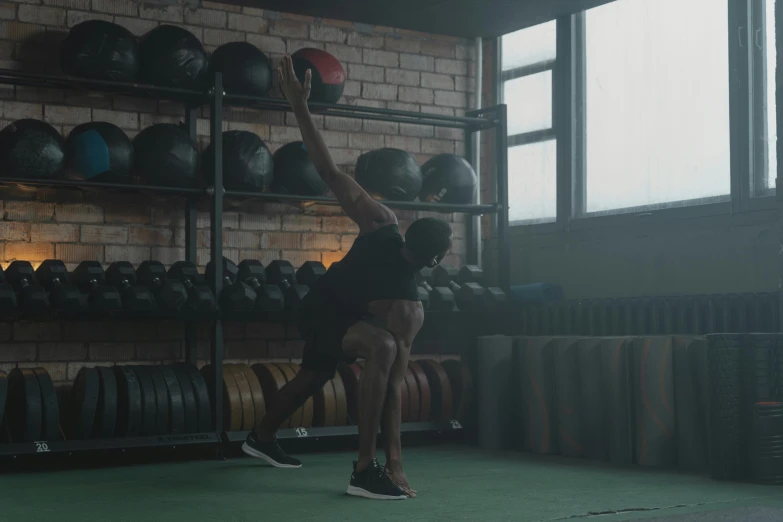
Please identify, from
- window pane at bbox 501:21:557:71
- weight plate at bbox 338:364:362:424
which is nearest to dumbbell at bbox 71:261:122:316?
weight plate at bbox 338:364:362:424

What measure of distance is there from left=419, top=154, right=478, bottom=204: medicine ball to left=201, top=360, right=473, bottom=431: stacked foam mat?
3.27 ft

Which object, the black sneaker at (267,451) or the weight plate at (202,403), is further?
the weight plate at (202,403)

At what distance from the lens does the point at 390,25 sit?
6781mm

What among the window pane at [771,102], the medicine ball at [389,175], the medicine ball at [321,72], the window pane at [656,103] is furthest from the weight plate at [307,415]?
the window pane at [771,102]

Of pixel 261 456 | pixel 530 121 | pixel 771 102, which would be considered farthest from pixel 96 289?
pixel 771 102

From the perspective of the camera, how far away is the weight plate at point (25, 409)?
4977mm

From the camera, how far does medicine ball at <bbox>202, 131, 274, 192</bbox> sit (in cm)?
564

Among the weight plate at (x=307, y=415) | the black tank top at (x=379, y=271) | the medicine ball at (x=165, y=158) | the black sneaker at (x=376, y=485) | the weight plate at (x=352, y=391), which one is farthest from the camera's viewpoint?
the weight plate at (x=352, y=391)

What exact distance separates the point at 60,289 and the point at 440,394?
2.26 metres

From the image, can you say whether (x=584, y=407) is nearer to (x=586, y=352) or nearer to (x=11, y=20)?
(x=586, y=352)

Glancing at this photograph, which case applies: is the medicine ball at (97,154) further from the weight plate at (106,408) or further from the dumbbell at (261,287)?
the weight plate at (106,408)

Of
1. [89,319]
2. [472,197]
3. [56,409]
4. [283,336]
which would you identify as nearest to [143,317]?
[89,319]

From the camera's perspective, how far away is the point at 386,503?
397cm

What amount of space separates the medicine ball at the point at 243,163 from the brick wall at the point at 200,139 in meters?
0.46
